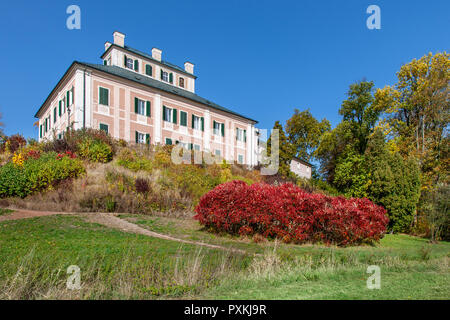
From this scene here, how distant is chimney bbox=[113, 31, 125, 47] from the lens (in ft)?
104

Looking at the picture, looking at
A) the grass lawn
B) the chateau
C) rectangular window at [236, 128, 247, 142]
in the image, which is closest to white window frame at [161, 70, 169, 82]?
the chateau

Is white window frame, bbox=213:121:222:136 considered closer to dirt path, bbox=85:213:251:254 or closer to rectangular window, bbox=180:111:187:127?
rectangular window, bbox=180:111:187:127

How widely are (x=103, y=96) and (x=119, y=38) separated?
987 cm

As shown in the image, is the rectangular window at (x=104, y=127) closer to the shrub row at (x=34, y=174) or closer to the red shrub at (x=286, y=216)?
the shrub row at (x=34, y=174)

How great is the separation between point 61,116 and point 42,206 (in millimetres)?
17510

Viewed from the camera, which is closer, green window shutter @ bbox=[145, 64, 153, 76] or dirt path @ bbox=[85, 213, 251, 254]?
dirt path @ bbox=[85, 213, 251, 254]

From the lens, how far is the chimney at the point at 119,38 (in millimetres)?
31703

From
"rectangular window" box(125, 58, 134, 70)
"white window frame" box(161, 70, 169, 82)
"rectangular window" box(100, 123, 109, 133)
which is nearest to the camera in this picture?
"rectangular window" box(100, 123, 109, 133)

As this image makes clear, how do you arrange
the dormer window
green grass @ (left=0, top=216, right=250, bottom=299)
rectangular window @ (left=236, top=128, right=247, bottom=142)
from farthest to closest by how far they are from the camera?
rectangular window @ (left=236, top=128, right=247, bottom=142)
the dormer window
green grass @ (left=0, top=216, right=250, bottom=299)

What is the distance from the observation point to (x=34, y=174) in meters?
13.8

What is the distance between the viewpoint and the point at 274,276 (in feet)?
16.7

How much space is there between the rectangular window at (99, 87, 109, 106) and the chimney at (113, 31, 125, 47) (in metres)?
8.74

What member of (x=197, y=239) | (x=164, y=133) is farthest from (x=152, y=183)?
(x=164, y=133)
